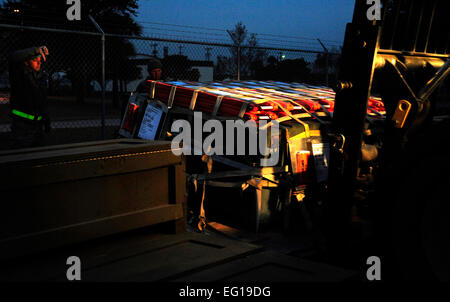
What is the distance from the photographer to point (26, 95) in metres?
6.05

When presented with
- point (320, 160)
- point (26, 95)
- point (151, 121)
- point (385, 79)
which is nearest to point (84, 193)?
point (385, 79)

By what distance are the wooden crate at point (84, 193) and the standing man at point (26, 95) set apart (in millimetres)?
3270

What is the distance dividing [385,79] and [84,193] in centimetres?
215

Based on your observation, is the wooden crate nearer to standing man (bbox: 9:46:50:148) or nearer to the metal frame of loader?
the metal frame of loader

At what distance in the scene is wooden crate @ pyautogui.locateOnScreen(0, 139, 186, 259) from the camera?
2.48 meters

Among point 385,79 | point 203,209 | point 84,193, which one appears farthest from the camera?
point 203,209

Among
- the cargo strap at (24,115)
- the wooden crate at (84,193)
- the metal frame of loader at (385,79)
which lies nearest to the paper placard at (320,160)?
the metal frame of loader at (385,79)

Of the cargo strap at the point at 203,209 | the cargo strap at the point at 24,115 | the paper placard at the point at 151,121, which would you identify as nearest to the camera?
the cargo strap at the point at 203,209

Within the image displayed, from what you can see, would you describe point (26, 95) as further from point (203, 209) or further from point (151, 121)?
point (203, 209)

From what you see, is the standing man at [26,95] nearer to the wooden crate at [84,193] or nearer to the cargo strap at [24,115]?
the cargo strap at [24,115]

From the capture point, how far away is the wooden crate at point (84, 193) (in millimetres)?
2482

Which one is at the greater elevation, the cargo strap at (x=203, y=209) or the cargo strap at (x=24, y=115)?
the cargo strap at (x=24, y=115)
